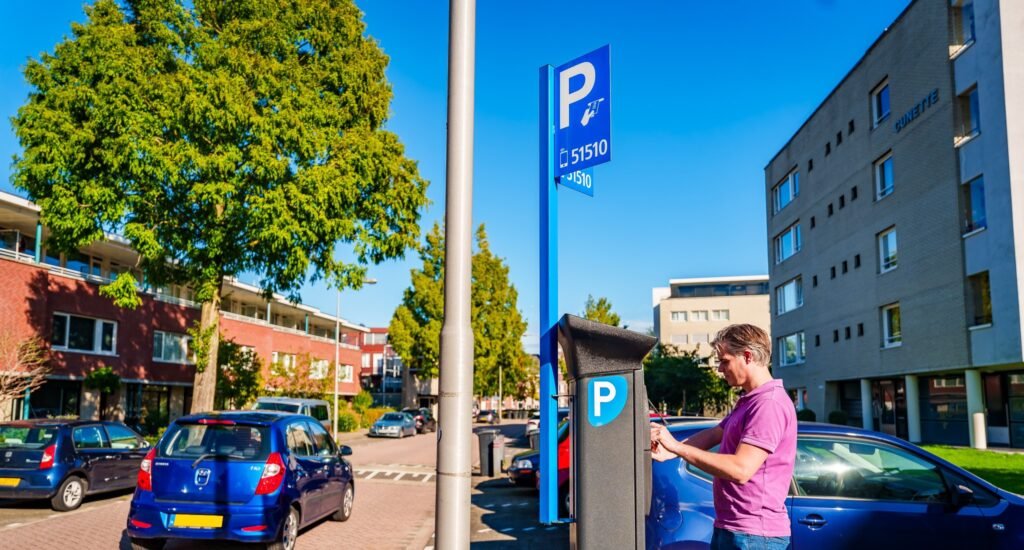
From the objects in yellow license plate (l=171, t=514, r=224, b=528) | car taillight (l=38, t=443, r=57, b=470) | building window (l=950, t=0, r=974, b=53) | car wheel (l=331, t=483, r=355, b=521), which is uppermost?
building window (l=950, t=0, r=974, b=53)

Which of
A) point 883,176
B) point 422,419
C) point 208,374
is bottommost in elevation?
point 422,419

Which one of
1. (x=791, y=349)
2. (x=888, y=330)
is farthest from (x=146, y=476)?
(x=791, y=349)

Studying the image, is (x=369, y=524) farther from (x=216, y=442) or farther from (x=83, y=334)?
(x=83, y=334)

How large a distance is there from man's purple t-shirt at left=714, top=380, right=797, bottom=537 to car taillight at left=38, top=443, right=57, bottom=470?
1117cm

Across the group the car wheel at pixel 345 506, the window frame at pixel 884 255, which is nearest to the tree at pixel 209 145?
the car wheel at pixel 345 506

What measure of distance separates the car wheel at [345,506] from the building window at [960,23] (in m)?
24.4

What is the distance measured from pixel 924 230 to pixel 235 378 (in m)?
26.7

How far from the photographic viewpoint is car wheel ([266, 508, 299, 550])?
320 inches

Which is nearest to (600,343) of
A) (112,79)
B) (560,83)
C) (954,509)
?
(560,83)

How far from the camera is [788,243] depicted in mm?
43969

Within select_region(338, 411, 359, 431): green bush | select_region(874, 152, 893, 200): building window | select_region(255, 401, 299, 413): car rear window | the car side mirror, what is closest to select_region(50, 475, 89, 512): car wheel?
the car side mirror

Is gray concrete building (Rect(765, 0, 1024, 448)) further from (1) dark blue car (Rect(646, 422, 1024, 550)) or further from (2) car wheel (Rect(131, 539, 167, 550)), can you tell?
(2) car wheel (Rect(131, 539, 167, 550))

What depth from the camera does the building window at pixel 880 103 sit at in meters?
31.2

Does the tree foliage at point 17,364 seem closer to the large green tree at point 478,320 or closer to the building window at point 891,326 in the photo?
the large green tree at point 478,320
